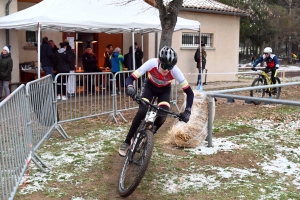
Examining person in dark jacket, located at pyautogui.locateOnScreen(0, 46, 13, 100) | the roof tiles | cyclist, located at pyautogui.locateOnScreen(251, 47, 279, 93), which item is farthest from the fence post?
the roof tiles

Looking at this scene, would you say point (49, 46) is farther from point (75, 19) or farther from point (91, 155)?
point (91, 155)

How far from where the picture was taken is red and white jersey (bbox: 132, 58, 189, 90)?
5.30m

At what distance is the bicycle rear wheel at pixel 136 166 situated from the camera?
4.46 meters

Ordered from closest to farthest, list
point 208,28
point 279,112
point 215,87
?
point 279,112, point 215,87, point 208,28

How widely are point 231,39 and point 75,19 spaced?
11426mm

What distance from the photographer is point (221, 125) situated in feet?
29.2

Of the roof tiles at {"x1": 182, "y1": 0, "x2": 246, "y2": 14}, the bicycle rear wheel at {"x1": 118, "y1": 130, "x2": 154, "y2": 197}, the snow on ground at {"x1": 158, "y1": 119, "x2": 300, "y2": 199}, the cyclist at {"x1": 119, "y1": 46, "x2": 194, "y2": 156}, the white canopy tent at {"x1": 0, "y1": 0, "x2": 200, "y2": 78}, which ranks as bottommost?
the snow on ground at {"x1": 158, "y1": 119, "x2": 300, "y2": 199}

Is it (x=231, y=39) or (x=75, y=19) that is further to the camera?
(x=231, y=39)

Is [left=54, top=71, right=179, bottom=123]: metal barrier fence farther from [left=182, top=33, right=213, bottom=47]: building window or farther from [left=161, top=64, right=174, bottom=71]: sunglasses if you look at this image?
[left=182, top=33, right=213, bottom=47]: building window

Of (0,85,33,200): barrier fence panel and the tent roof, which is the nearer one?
(0,85,33,200): barrier fence panel

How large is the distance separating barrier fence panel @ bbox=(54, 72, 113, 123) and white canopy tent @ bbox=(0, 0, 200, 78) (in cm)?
236

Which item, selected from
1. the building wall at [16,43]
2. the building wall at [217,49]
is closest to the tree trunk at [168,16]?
the building wall at [16,43]

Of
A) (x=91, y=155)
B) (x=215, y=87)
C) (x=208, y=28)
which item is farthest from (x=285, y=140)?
→ (x=208, y=28)

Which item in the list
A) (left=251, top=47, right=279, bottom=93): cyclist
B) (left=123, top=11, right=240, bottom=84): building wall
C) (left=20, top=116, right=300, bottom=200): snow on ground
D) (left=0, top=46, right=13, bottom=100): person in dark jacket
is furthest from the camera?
(left=123, top=11, right=240, bottom=84): building wall
